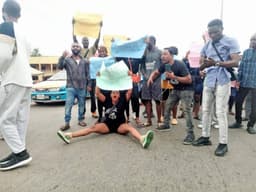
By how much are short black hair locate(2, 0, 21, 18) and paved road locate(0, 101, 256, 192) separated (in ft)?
6.77

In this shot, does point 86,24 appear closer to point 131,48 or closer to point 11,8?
point 131,48

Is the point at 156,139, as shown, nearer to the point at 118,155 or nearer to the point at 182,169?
the point at 118,155

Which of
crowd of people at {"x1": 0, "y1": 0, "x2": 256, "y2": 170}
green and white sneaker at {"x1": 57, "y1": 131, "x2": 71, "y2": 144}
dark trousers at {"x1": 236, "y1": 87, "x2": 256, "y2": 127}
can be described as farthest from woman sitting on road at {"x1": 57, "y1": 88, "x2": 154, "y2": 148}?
dark trousers at {"x1": 236, "y1": 87, "x2": 256, "y2": 127}

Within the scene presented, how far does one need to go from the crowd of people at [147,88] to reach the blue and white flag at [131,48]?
11 centimetres

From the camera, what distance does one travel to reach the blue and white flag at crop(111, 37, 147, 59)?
626cm

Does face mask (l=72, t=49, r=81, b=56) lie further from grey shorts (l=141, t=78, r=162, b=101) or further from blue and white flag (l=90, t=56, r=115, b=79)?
grey shorts (l=141, t=78, r=162, b=101)

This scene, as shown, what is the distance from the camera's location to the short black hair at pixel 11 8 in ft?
12.8

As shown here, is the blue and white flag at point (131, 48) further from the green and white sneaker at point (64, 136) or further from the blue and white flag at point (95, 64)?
the green and white sneaker at point (64, 136)

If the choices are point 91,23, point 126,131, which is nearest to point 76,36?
point 91,23

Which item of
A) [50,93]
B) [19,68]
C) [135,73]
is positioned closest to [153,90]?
[135,73]

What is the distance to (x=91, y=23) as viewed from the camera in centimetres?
704

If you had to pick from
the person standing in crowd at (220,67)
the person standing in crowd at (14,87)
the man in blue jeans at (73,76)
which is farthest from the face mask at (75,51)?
the person standing in crowd at (220,67)

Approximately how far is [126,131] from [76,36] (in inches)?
113

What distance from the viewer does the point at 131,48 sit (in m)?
6.32
